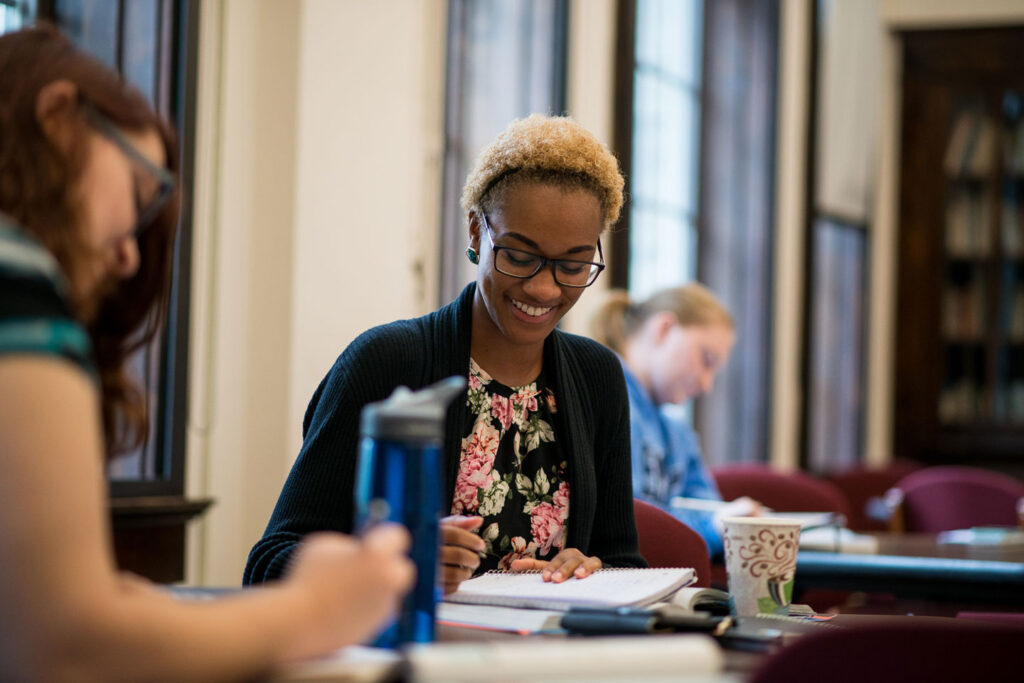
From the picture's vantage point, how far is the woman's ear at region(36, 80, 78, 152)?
87 centimetres

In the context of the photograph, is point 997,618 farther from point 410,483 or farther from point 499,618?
point 410,483

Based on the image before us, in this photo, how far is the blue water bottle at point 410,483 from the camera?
0.96m

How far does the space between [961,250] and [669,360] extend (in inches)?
155

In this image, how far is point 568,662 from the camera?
79 centimetres

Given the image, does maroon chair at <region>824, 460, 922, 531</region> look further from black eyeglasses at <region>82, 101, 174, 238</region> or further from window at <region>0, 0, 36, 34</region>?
black eyeglasses at <region>82, 101, 174, 238</region>

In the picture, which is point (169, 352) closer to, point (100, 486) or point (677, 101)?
point (100, 486)

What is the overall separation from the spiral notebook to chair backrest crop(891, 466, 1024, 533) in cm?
296

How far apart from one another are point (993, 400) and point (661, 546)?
15.7 feet

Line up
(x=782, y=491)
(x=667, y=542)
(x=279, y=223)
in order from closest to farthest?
(x=667, y=542) → (x=279, y=223) → (x=782, y=491)

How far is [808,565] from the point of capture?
242 cm

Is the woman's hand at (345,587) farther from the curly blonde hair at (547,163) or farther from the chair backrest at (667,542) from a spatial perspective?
the chair backrest at (667,542)

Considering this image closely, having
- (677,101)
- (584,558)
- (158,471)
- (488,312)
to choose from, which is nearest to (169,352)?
(158,471)

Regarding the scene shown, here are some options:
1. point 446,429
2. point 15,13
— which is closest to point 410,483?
point 446,429

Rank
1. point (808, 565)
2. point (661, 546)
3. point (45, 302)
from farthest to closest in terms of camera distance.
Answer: point (808, 565) < point (661, 546) < point (45, 302)
